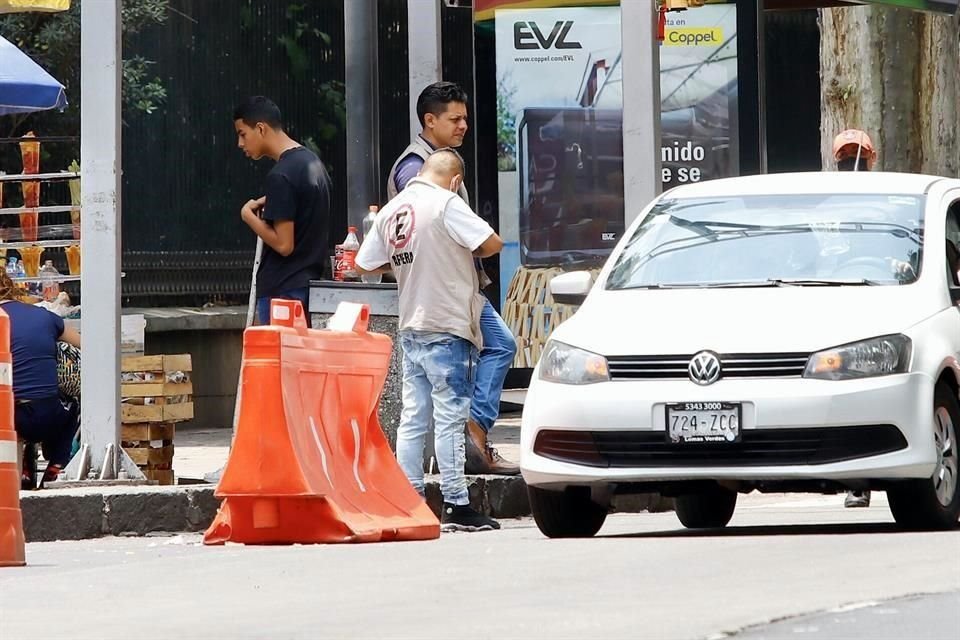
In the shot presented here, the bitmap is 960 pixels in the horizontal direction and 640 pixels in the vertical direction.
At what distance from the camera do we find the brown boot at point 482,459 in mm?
12367

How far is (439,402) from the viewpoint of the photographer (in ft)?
36.2

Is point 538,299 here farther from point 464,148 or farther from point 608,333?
point 608,333

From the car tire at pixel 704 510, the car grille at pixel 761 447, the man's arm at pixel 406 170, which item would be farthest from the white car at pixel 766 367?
the man's arm at pixel 406 170

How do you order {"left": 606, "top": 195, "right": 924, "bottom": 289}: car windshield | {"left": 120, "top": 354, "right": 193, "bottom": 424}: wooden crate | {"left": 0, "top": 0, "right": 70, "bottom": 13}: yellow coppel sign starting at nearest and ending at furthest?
{"left": 606, "top": 195, "right": 924, "bottom": 289}: car windshield → {"left": 120, "top": 354, "right": 193, "bottom": 424}: wooden crate → {"left": 0, "top": 0, "right": 70, "bottom": 13}: yellow coppel sign

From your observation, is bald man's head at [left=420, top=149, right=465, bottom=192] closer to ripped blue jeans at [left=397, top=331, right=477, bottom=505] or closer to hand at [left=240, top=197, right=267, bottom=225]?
ripped blue jeans at [left=397, top=331, right=477, bottom=505]

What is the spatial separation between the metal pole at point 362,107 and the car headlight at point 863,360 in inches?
186

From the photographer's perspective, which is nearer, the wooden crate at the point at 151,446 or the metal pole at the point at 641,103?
the metal pole at the point at 641,103

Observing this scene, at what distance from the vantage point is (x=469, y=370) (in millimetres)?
11125

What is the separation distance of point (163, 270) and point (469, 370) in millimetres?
9574

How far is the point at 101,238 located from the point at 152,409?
74.1 inches

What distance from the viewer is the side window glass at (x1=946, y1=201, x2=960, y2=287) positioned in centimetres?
1052

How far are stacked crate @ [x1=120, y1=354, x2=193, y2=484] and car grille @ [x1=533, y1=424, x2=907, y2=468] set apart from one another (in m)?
4.67

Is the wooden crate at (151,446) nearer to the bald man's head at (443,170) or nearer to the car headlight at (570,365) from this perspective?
the bald man's head at (443,170)

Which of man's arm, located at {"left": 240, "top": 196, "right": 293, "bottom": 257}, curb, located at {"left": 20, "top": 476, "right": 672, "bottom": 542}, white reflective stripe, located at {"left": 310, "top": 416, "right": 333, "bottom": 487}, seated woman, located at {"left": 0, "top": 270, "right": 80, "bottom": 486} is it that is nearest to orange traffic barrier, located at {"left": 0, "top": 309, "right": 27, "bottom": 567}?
white reflective stripe, located at {"left": 310, "top": 416, "right": 333, "bottom": 487}
